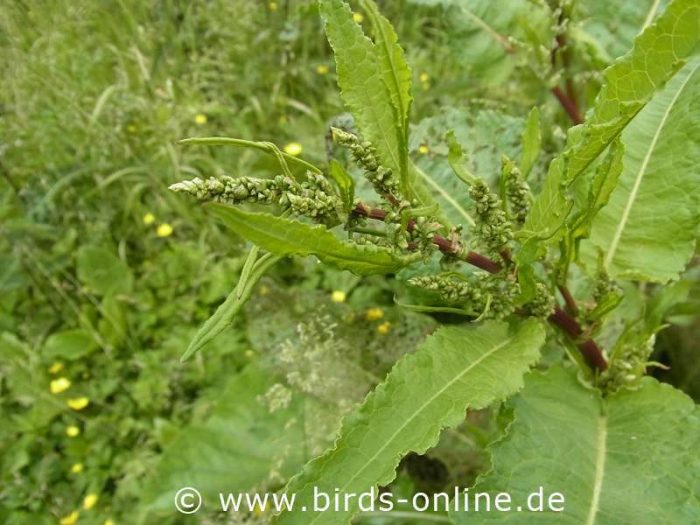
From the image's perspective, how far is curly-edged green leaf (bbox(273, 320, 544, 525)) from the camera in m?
1.20

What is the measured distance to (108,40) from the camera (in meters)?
4.05

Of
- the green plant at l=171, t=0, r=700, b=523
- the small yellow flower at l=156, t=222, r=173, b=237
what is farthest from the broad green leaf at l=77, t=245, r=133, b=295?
the green plant at l=171, t=0, r=700, b=523

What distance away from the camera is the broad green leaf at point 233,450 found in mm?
2480

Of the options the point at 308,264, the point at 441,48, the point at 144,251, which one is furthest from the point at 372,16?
the point at 441,48

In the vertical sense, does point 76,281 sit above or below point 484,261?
below

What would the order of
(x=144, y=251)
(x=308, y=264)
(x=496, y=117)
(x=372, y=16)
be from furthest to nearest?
(x=144, y=251), (x=308, y=264), (x=496, y=117), (x=372, y=16)

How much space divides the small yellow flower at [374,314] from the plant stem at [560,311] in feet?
3.19

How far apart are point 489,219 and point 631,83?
0.34 metres

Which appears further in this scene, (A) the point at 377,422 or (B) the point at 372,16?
(A) the point at 377,422

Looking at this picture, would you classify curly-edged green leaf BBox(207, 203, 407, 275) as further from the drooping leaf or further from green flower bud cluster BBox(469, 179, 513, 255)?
green flower bud cluster BBox(469, 179, 513, 255)

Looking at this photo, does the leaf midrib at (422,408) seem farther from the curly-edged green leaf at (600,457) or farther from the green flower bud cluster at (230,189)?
the green flower bud cluster at (230,189)

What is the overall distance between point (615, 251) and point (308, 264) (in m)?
1.56

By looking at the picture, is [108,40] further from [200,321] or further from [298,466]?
[298,466]

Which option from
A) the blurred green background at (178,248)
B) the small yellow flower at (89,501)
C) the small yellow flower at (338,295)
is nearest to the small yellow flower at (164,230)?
the blurred green background at (178,248)
